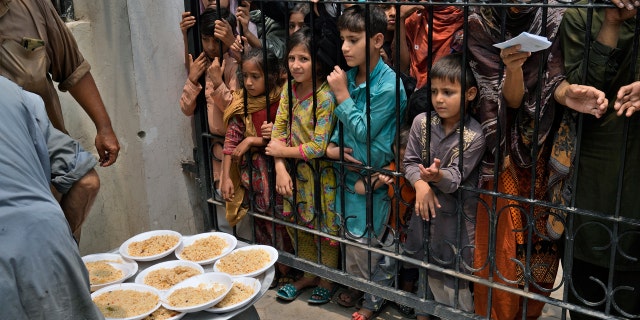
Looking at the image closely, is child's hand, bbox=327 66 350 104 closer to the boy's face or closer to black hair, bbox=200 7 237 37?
the boy's face

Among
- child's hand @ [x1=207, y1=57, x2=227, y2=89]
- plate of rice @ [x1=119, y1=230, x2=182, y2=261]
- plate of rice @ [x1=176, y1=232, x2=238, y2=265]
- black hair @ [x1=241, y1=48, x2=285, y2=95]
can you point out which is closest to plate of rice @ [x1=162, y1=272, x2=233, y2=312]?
plate of rice @ [x1=176, y1=232, x2=238, y2=265]

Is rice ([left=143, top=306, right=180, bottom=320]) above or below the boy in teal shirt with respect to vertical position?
below

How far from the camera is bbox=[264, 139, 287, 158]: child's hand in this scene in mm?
3455

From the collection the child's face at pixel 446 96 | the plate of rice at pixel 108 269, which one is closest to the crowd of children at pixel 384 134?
the child's face at pixel 446 96

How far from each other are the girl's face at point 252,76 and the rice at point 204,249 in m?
0.97

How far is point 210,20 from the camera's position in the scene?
12.5 ft

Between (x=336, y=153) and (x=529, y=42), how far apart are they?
1297 millimetres

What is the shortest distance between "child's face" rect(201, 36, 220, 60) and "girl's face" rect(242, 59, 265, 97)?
0.37 meters

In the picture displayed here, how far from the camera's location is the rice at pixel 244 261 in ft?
9.09

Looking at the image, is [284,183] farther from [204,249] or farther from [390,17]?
[390,17]

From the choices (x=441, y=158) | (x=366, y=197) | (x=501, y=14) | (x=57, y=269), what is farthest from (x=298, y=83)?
(x=57, y=269)

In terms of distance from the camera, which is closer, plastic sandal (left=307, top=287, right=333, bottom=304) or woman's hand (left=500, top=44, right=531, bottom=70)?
woman's hand (left=500, top=44, right=531, bottom=70)

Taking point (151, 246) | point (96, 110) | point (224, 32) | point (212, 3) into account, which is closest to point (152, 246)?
point (151, 246)

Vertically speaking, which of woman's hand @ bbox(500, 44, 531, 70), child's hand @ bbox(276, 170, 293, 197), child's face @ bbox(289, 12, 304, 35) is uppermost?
child's face @ bbox(289, 12, 304, 35)
